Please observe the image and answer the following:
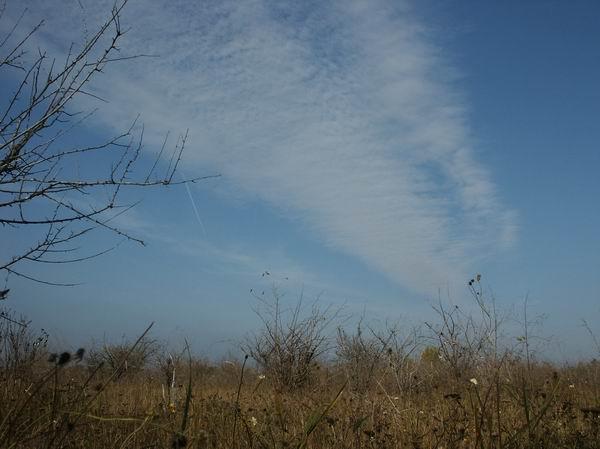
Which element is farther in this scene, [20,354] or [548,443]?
[20,354]

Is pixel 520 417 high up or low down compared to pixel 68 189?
down

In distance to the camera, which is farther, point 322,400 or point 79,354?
point 322,400

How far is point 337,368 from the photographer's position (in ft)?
39.8

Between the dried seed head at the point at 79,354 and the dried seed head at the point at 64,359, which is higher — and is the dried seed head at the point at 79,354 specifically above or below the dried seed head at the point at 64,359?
above

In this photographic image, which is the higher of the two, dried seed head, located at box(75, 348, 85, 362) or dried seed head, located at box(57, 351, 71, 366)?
dried seed head, located at box(75, 348, 85, 362)

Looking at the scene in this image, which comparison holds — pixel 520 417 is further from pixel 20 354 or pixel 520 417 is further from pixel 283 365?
pixel 20 354

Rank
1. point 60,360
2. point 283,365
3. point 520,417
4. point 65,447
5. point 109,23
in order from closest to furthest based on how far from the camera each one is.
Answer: point 60,360 → point 65,447 → point 109,23 → point 520,417 → point 283,365

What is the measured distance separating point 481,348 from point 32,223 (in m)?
9.18

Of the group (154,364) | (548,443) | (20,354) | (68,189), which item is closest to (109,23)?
(68,189)

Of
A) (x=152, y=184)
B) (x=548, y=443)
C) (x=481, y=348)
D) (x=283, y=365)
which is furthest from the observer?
(x=283, y=365)

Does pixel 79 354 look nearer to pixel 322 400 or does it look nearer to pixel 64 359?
pixel 64 359

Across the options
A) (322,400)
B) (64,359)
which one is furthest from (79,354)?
(322,400)

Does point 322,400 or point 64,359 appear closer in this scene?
point 64,359

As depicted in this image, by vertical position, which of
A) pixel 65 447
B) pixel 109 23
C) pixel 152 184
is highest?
pixel 109 23
